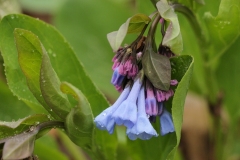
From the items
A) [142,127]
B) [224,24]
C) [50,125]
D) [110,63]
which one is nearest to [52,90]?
[50,125]

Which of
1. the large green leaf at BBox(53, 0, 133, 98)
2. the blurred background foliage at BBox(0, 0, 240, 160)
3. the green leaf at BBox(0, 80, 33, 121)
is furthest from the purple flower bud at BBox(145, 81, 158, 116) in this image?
the large green leaf at BBox(53, 0, 133, 98)

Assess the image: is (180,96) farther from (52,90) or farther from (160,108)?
(52,90)

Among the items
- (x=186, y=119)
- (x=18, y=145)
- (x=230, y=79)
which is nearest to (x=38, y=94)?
(x=18, y=145)

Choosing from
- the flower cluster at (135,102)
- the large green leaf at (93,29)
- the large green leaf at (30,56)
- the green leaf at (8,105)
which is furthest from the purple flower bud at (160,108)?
the large green leaf at (93,29)

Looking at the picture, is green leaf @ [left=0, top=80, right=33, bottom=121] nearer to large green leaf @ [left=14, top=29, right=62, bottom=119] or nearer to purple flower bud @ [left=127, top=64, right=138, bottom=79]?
Result: large green leaf @ [left=14, top=29, right=62, bottom=119]

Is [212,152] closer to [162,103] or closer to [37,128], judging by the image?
[162,103]

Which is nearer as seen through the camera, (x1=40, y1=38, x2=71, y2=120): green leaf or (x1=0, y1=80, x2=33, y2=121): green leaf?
(x1=40, y1=38, x2=71, y2=120): green leaf

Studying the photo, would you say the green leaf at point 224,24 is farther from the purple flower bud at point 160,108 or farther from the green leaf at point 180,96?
the purple flower bud at point 160,108
